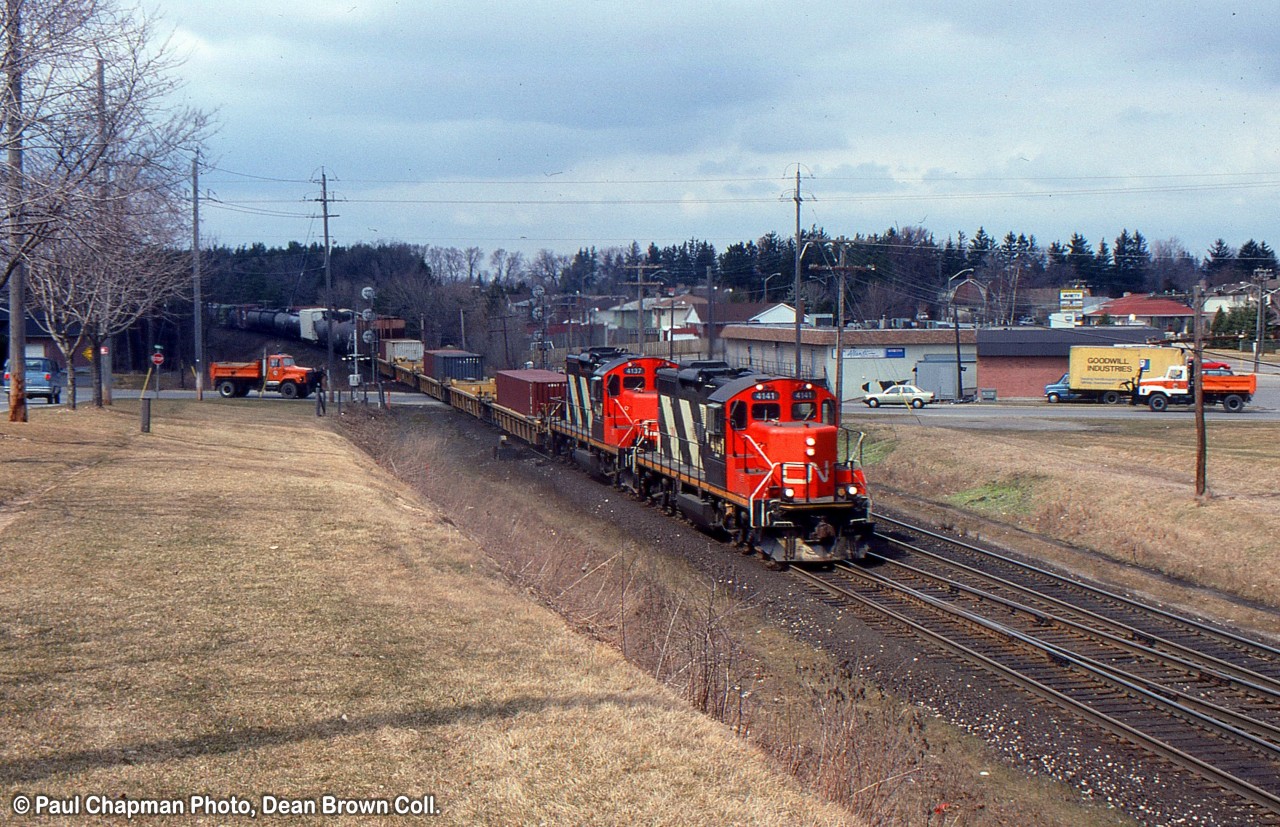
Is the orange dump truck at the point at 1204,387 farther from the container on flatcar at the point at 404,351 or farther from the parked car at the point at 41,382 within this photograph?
the parked car at the point at 41,382

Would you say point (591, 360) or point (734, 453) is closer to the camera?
point (734, 453)

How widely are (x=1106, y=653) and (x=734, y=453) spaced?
7.44m

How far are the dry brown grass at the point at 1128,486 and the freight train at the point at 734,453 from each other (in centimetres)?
551

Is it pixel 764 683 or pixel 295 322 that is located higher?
pixel 295 322

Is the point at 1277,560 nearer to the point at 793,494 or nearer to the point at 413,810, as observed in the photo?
the point at 793,494

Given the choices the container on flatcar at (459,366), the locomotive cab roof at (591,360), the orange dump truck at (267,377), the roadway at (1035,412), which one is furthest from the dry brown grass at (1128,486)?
the orange dump truck at (267,377)

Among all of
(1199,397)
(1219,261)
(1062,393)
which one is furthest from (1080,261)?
(1199,397)

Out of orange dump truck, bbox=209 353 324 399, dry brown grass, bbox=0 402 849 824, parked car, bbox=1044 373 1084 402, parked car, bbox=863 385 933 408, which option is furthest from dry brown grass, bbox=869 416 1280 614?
orange dump truck, bbox=209 353 324 399

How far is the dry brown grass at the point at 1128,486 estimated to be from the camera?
19641 mm

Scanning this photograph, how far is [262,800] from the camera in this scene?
662 centimetres

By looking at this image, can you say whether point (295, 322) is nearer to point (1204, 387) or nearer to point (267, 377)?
point (267, 377)

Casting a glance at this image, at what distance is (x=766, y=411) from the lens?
1903cm

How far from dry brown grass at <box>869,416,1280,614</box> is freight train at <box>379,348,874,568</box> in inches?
217

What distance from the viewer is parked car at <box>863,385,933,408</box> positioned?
178 ft
